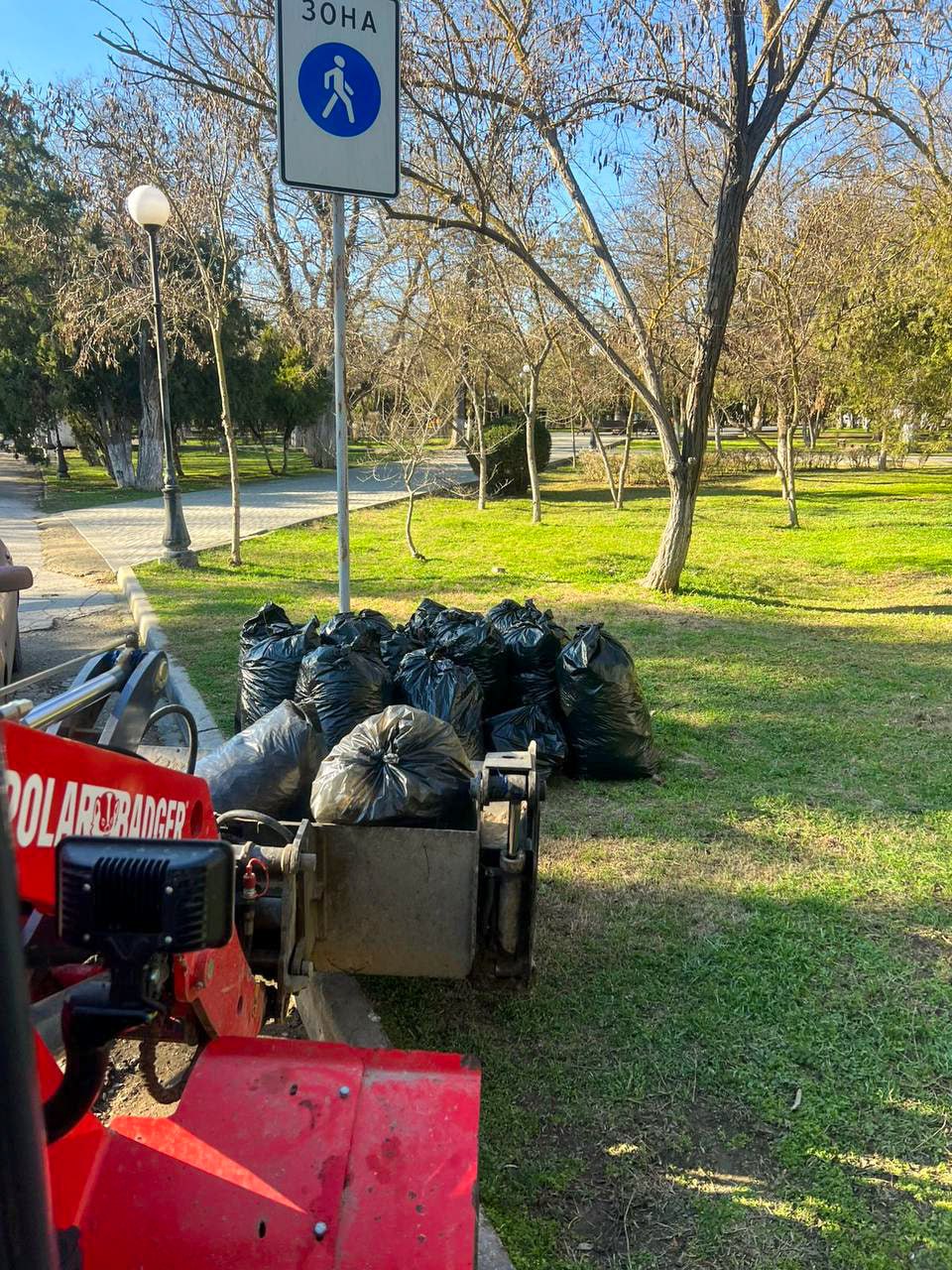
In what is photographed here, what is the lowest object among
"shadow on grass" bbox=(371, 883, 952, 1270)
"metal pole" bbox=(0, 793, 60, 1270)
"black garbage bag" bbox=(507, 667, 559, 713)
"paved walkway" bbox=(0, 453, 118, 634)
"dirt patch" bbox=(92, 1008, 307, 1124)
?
"dirt patch" bbox=(92, 1008, 307, 1124)

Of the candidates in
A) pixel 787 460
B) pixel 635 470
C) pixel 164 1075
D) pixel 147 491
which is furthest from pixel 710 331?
pixel 635 470

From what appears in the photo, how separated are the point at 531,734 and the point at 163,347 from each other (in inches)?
330

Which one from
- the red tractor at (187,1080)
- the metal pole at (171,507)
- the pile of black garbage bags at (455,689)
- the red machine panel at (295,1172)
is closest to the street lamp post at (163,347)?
the metal pole at (171,507)

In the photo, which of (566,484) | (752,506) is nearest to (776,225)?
(752,506)

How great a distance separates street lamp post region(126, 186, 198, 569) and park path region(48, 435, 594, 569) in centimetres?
71

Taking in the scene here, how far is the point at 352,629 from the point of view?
4.93 metres

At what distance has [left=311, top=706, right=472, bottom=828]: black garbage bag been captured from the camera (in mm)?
2930

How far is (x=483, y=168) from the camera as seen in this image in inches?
316

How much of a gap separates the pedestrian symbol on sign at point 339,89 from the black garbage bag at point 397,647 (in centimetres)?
257

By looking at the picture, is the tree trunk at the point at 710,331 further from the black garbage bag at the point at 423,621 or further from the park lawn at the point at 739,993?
the black garbage bag at the point at 423,621

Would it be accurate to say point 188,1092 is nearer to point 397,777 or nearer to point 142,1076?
point 142,1076

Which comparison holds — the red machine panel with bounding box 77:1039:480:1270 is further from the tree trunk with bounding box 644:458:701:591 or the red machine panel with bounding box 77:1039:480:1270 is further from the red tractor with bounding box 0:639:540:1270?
the tree trunk with bounding box 644:458:701:591

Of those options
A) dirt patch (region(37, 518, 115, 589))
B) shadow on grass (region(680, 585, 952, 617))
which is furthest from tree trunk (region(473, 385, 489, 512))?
shadow on grass (region(680, 585, 952, 617))

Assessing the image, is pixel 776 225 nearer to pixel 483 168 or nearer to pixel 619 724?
pixel 483 168
